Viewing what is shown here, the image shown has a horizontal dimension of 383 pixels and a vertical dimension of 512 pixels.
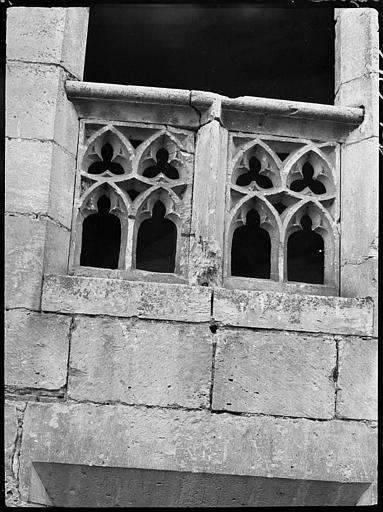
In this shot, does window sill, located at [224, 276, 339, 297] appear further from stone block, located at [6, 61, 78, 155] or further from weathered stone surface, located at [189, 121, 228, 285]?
stone block, located at [6, 61, 78, 155]

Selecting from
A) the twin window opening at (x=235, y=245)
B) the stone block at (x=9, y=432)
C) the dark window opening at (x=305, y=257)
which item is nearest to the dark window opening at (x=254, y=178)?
the twin window opening at (x=235, y=245)

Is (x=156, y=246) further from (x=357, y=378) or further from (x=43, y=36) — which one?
(x=357, y=378)

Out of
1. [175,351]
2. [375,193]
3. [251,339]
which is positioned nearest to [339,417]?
[251,339]

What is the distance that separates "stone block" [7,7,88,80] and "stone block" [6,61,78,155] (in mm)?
62

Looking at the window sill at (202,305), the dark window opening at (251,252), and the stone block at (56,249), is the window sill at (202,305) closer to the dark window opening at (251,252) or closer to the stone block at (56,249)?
the stone block at (56,249)

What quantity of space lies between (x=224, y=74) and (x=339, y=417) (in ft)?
9.95

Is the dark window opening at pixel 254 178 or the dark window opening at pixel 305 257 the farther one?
the dark window opening at pixel 305 257

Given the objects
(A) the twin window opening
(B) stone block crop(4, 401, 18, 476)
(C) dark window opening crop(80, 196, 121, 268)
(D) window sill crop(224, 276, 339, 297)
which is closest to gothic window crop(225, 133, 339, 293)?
(D) window sill crop(224, 276, 339, 297)

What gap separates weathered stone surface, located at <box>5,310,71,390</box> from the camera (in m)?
3.65

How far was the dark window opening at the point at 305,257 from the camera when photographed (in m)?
6.15

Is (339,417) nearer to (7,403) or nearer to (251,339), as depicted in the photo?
(251,339)

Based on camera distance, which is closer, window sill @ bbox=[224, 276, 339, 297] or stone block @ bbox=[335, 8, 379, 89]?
window sill @ bbox=[224, 276, 339, 297]

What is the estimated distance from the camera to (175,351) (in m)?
3.72

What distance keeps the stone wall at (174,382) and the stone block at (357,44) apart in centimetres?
116
